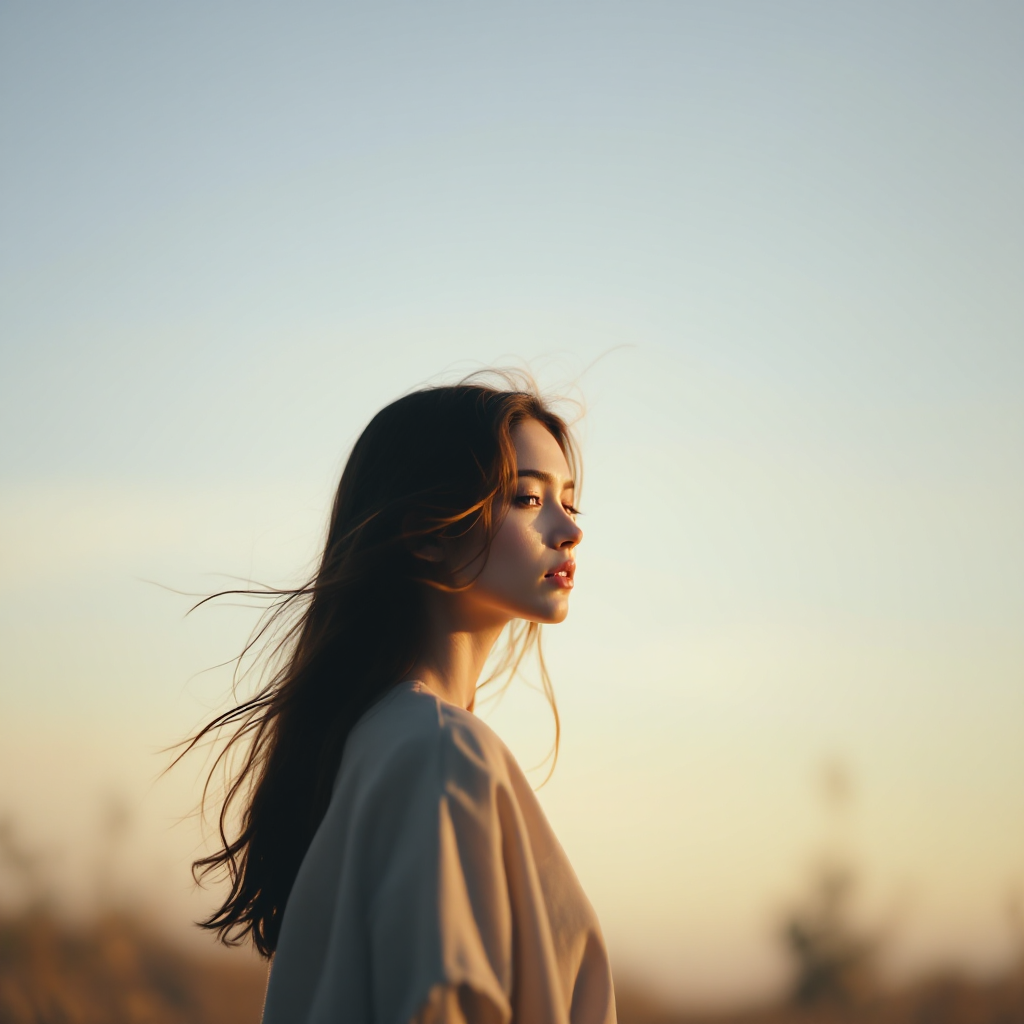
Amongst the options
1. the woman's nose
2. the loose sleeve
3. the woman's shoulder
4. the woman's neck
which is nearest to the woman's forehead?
the woman's nose

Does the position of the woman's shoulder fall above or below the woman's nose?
below

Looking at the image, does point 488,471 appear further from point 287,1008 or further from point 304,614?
point 287,1008

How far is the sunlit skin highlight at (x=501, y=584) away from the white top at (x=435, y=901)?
24cm

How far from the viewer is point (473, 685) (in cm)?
210

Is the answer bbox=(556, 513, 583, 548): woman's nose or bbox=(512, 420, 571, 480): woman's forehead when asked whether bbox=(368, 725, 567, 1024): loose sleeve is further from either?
bbox=(512, 420, 571, 480): woman's forehead

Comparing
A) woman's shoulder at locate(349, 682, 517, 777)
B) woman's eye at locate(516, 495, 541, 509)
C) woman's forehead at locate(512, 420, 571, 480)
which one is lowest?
woman's shoulder at locate(349, 682, 517, 777)

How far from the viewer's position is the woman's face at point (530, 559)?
1999 millimetres

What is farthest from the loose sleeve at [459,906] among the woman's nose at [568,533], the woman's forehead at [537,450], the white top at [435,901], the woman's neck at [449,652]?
the woman's forehead at [537,450]

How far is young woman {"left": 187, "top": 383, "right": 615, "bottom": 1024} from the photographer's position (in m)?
1.50

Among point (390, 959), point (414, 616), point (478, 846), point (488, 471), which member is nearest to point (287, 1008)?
point (390, 959)

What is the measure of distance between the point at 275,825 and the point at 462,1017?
2.46 ft

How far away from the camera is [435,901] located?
1.46 meters

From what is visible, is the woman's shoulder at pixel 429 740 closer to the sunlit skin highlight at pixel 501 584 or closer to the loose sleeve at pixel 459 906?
the loose sleeve at pixel 459 906

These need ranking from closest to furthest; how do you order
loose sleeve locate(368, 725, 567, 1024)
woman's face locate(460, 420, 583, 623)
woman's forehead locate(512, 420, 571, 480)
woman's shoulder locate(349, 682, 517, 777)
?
loose sleeve locate(368, 725, 567, 1024)
woman's shoulder locate(349, 682, 517, 777)
woman's face locate(460, 420, 583, 623)
woman's forehead locate(512, 420, 571, 480)
